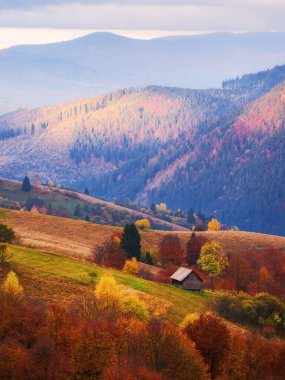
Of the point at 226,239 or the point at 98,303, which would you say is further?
the point at 226,239

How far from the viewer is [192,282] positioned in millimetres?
111125

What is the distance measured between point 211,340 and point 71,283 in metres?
25.9

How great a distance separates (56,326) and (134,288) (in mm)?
36030

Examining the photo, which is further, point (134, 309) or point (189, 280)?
point (189, 280)

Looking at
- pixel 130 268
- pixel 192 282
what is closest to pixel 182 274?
pixel 192 282

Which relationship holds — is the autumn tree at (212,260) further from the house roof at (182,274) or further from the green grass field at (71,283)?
the green grass field at (71,283)

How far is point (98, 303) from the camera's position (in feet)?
249

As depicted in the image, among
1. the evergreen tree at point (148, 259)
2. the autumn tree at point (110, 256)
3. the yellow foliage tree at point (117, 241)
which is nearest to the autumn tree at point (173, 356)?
the autumn tree at point (110, 256)

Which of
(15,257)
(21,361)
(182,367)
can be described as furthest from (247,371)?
(15,257)

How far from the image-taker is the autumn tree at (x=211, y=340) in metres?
65.5

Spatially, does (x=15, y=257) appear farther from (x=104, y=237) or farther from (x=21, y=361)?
(x=104, y=237)

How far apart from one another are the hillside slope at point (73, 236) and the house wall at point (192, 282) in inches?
944

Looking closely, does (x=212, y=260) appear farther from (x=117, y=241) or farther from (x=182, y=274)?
(x=117, y=241)

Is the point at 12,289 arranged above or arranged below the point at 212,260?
above
